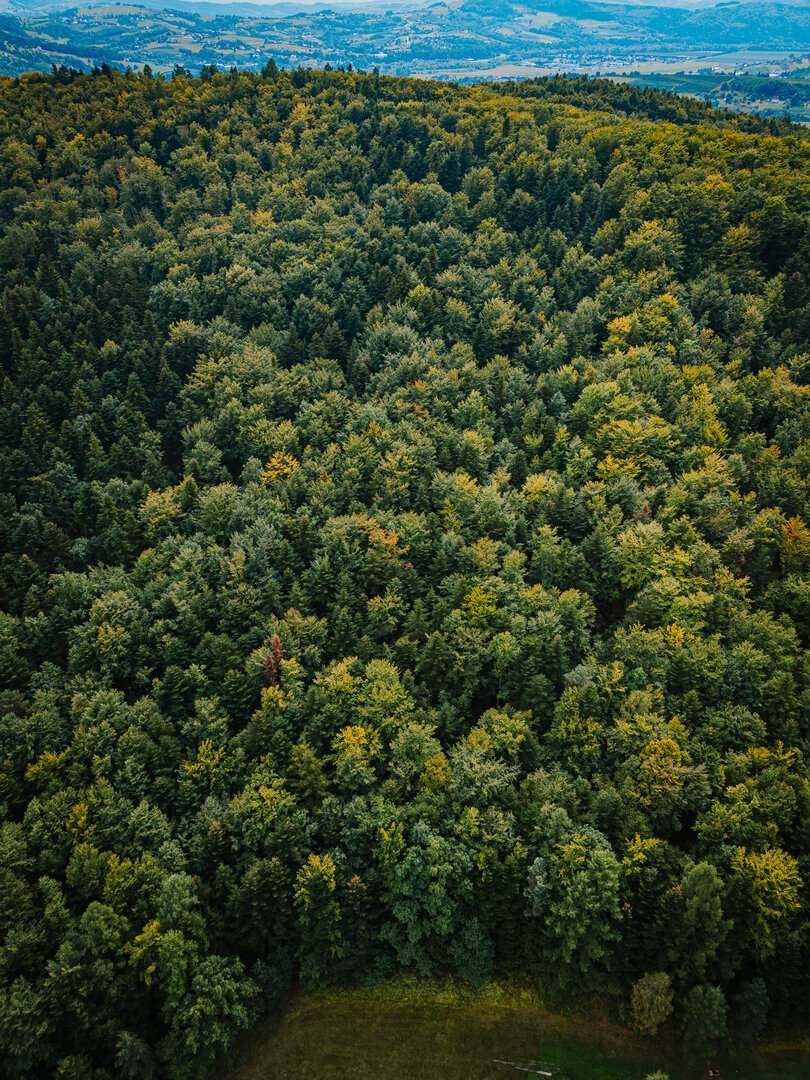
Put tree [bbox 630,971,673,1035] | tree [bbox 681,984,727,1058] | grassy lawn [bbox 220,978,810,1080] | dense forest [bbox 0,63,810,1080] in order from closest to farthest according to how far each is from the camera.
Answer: tree [bbox 681,984,727,1058] → tree [bbox 630,971,673,1035] → dense forest [bbox 0,63,810,1080] → grassy lawn [bbox 220,978,810,1080]

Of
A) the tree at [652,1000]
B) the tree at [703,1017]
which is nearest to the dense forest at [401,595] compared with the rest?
the tree at [703,1017]

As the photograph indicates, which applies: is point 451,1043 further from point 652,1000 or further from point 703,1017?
point 703,1017

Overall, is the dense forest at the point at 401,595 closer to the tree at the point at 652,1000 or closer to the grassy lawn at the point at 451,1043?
the tree at the point at 652,1000

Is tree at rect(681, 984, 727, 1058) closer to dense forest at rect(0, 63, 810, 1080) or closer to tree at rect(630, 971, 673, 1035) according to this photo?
dense forest at rect(0, 63, 810, 1080)

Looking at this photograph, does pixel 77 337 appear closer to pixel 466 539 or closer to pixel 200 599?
pixel 200 599

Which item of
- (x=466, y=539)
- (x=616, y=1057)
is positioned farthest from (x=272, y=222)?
(x=616, y=1057)

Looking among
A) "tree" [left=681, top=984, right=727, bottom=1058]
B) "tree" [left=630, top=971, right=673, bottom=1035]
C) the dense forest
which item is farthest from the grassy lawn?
"tree" [left=630, top=971, right=673, bottom=1035]

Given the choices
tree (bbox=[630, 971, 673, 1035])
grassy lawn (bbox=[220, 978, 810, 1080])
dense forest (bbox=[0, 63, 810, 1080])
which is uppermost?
dense forest (bbox=[0, 63, 810, 1080])
